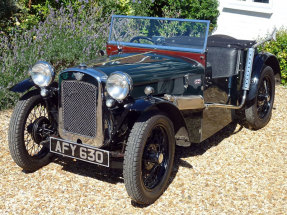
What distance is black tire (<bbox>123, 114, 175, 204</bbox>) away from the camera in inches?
123

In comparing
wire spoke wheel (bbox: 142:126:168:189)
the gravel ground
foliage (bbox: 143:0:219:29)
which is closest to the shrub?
foliage (bbox: 143:0:219:29)

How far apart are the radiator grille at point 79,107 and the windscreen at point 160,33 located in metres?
1.26

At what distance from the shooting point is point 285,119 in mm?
5836

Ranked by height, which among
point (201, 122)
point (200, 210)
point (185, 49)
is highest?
point (185, 49)

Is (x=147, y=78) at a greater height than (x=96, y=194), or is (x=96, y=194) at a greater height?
(x=147, y=78)

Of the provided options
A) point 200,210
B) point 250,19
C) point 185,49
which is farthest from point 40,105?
point 250,19

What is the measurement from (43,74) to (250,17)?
282 inches

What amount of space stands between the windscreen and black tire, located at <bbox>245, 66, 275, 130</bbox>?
1.36 metres

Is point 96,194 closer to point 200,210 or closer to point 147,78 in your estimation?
point 200,210

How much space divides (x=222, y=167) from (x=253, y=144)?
89 cm

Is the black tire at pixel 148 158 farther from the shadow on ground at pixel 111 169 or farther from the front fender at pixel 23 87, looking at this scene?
the front fender at pixel 23 87

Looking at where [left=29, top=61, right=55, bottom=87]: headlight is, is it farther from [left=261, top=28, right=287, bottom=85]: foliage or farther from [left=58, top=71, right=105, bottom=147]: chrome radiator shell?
[left=261, top=28, right=287, bottom=85]: foliage

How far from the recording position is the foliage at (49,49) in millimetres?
5773

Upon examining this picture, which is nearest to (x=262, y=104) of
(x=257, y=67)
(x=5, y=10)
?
(x=257, y=67)
